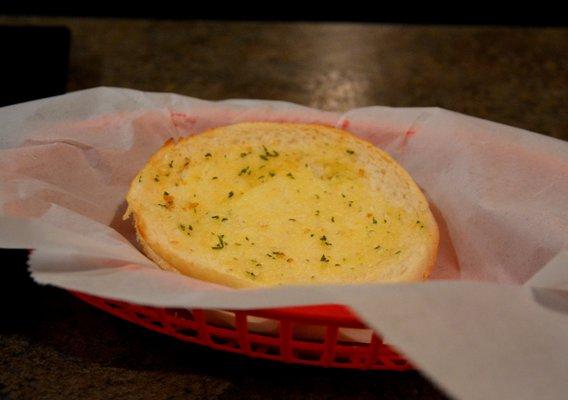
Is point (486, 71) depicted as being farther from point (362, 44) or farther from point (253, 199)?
point (253, 199)

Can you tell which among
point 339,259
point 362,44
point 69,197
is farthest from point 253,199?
point 362,44

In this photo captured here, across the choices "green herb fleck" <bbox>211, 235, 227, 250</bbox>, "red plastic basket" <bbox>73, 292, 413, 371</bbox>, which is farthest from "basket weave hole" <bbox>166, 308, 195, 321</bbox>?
"green herb fleck" <bbox>211, 235, 227, 250</bbox>

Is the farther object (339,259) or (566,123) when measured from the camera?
(566,123)

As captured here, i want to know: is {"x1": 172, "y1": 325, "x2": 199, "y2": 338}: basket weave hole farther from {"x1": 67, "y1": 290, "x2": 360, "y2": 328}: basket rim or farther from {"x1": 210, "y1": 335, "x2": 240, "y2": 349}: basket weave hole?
{"x1": 67, "y1": 290, "x2": 360, "y2": 328}: basket rim

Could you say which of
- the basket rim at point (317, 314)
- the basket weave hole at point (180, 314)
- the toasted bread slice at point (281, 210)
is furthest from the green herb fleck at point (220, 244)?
the basket rim at point (317, 314)

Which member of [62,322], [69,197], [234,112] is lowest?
[62,322]

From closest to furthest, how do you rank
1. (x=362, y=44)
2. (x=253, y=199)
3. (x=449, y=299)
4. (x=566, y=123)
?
(x=449, y=299) → (x=253, y=199) → (x=566, y=123) → (x=362, y=44)

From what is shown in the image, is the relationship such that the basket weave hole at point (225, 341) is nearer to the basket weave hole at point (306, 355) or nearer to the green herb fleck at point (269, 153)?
the basket weave hole at point (306, 355)
